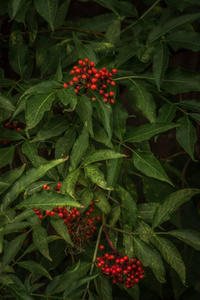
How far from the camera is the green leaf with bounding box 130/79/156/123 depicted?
121cm

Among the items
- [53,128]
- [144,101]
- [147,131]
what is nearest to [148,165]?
[147,131]

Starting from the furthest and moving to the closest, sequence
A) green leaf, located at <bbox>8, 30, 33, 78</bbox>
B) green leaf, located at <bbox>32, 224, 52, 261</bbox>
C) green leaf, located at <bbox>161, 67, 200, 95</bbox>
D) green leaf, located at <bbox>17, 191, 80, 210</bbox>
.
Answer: green leaf, located at <bbox>8, 30, 33, 78</bbox> < green leaf, located at <bbox>161, 67, 200, 95</bbox> < green leaf, located at <bbox>32, 224, 52, 261</bbox> < green leaf, located at <bbox>17, 191, 80, 210</bbox>

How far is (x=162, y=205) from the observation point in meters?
1.19

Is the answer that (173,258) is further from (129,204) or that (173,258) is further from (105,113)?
(105,113)

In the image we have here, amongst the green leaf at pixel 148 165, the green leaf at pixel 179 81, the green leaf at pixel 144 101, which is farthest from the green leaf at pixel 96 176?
the green leaf at pixel 179 81

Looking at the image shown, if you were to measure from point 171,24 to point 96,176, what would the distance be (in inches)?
19.9

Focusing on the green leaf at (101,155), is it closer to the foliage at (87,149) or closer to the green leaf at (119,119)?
the foliage at (87,149)

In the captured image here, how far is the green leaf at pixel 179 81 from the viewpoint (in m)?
1.25

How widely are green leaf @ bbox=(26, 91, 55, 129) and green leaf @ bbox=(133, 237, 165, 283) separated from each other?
45 centimetres

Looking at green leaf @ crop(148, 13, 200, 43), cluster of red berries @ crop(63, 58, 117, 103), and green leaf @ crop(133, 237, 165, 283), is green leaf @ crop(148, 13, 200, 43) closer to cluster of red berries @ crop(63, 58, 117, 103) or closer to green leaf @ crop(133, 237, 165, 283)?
cluster of red berries @ crop(63, 58, 117, 103)

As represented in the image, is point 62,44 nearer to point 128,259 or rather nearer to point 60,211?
point 60,211

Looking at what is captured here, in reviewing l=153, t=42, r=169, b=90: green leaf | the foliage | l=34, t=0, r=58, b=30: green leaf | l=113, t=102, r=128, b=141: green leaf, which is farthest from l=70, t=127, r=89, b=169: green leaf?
l=34, t=0, r=58, b=30: green leaf

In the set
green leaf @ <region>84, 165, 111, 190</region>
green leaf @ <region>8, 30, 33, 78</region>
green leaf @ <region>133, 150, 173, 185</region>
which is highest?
green leaf @ <region>8, 30, 33, 78</region>

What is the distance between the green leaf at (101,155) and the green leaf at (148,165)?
11cm
